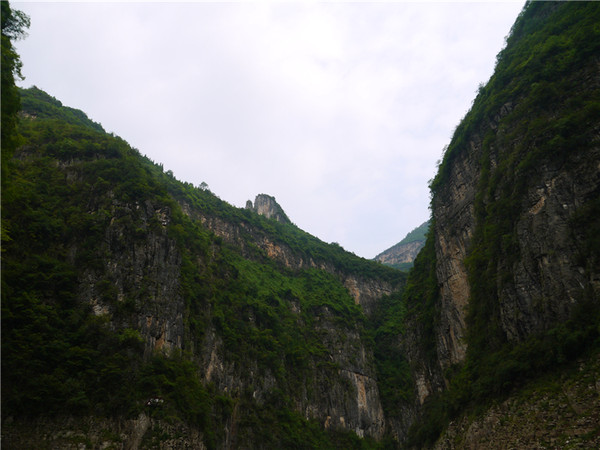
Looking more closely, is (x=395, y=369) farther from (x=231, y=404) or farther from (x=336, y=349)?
(x=231, y=404)

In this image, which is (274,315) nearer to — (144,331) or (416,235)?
(144,331)

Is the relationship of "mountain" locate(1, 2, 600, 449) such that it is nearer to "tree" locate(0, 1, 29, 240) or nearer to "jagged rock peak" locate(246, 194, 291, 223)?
"tree" locate(0, 1, 29, 240)

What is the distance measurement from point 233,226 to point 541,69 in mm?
53458

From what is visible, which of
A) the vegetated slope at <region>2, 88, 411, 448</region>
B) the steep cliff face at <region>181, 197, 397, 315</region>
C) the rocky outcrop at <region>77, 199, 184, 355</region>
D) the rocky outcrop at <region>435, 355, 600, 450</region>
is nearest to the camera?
the rocky outcrop at <region>435, 355, 600, 450</region>

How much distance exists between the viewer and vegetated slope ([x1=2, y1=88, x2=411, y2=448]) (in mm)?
21984

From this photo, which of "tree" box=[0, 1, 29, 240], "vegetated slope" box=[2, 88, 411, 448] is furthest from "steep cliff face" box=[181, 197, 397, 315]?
"tree" box=[0, 1, 29, 240]

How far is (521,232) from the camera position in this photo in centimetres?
1836

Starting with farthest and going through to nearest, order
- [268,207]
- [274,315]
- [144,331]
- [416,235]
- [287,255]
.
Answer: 1. [416,235]
2. [268,207]
3. [287,255]
4. [274,315]
5. [144,331]

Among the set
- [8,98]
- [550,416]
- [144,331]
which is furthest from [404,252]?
[8,98]

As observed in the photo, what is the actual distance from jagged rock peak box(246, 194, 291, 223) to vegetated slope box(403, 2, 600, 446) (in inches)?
2719

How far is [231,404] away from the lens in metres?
35.4

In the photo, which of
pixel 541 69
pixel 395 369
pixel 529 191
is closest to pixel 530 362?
pixel 529 191

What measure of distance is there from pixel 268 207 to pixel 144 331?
71663mm

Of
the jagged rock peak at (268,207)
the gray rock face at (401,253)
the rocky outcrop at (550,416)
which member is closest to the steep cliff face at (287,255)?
the jagged rock peak at (268,207)
